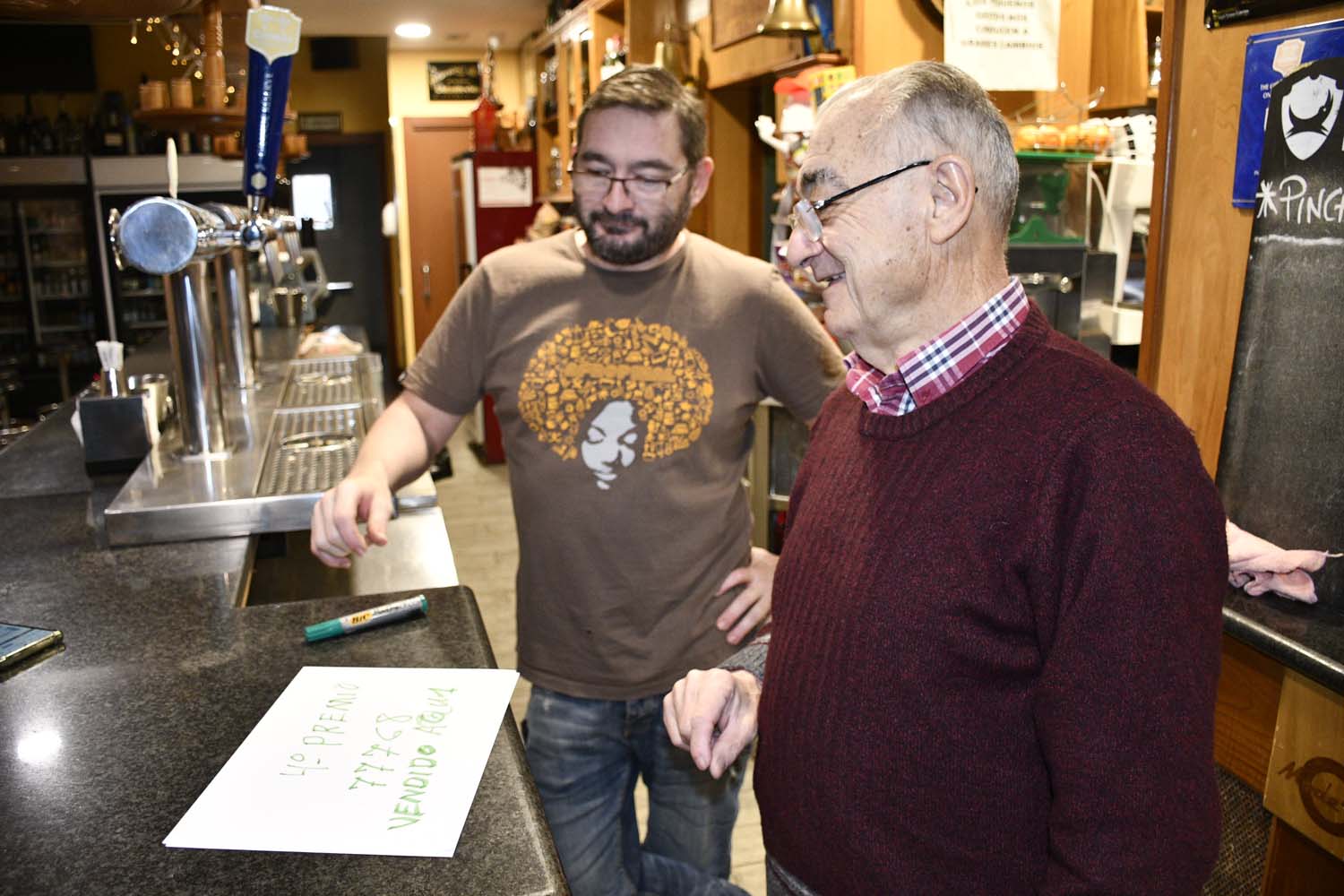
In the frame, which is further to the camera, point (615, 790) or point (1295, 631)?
point (615, 790)

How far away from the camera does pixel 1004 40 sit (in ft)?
7.70

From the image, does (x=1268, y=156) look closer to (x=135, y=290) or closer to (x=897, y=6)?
(x=897, y=6)

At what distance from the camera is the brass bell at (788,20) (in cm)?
265

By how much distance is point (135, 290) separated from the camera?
26.4 feet

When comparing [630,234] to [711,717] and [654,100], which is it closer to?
[654,100]

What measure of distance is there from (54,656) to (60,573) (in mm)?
379

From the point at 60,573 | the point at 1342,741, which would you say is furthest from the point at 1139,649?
the point at 60,573

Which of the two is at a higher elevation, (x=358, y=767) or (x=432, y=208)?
(x=432, y=208)

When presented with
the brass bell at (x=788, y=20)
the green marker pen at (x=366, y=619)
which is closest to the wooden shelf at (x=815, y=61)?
the brass bell at (x=788, y=20)

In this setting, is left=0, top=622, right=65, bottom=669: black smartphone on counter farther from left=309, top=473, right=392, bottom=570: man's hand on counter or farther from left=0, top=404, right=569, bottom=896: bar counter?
left=309, top=473, right=392, bottom=570: man's hand on counter

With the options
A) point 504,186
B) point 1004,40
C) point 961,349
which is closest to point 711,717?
point 961,349

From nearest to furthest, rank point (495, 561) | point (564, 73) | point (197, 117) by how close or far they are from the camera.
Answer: point (197, 117)
point (495, 561)
point (564, 73)

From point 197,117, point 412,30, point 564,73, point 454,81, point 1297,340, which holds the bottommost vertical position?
point 1297,340

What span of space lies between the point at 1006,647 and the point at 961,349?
11.0 inches
